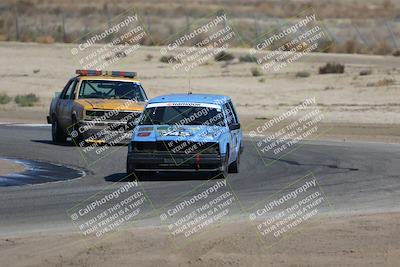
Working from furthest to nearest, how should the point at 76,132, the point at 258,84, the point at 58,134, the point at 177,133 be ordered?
the point at 258,84
the point at 58,134
the point at 76,132
the point at 177,133

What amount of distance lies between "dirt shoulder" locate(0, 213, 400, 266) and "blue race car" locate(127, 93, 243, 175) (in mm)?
5209

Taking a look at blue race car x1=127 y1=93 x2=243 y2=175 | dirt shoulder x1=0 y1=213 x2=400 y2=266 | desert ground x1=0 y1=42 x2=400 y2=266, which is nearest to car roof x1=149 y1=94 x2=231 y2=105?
blue race car x1=127 y1=93 x2=243 y2=175

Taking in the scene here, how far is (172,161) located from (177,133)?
1.62 feet

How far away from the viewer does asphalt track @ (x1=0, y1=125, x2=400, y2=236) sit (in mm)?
15031

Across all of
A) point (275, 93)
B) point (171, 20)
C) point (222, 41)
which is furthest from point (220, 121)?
point (171, 20)

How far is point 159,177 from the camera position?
761 inches

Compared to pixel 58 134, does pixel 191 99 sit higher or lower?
higher

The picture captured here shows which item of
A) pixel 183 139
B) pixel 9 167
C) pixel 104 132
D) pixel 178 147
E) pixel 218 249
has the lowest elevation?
pixel 104 132

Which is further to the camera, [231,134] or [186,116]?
[231,134]

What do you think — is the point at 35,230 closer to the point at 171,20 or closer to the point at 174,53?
the point at 174,53

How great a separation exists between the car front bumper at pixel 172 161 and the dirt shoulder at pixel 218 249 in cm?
517

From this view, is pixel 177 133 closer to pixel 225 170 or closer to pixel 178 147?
pixel 178 147

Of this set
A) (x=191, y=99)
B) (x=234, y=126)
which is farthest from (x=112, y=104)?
(x=234, y=126)

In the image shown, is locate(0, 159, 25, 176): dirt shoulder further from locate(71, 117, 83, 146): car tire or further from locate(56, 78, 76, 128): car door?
locate(56, 78, 76, 128): car door
